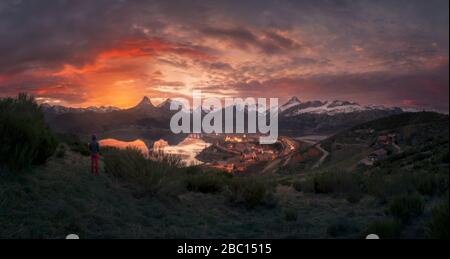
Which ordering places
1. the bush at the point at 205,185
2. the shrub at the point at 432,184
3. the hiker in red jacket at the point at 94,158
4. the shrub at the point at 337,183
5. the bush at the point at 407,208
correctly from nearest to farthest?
the bush at the point at 407,208, the shrub at the point at 432,184, the hiker in red jacket at the point at 94,158, the bush at the point at 205,185, the shrub at the point at 337,183

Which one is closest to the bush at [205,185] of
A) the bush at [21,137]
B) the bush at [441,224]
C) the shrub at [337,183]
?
the shrub at [337,183]

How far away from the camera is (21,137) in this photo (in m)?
12.3

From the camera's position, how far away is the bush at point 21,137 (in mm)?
11492

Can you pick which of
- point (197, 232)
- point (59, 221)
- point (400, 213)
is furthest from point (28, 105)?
point (400, 213)

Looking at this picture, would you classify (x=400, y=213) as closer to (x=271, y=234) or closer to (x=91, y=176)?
(x=271, y=234)

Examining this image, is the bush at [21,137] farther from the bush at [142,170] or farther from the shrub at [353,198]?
the shrub at [353,198]

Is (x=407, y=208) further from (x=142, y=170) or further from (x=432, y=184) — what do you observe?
(x=142, y=170)

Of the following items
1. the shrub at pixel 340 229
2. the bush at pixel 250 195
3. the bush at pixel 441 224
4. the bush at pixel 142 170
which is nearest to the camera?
the bush at pixel 441 224

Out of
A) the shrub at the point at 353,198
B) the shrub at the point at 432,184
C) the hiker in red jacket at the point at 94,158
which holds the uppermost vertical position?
the hiker in red jacket at the point at 94,158

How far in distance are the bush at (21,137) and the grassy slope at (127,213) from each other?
0.49 meters

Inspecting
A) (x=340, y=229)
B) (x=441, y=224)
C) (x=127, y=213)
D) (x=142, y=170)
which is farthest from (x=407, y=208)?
(x=142, y=170)

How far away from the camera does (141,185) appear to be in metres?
13.3

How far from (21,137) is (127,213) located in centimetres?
466

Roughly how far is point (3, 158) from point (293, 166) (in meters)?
60.5
